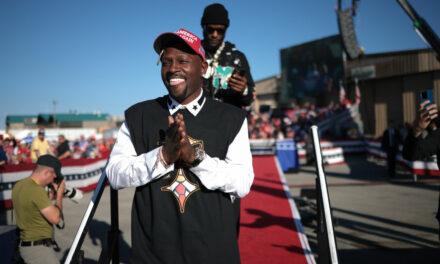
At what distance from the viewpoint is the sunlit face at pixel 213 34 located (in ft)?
9.34

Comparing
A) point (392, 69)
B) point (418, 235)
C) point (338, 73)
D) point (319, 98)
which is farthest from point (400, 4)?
point (319, 98)

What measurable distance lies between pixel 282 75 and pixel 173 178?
131 feet

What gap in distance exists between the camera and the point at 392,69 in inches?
1125

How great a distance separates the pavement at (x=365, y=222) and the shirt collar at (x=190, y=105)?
129 inches

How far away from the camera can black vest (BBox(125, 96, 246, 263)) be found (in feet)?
5.57

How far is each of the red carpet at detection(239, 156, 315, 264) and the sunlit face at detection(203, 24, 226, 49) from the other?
100 inches

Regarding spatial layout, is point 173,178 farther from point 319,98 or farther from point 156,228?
point 319,98

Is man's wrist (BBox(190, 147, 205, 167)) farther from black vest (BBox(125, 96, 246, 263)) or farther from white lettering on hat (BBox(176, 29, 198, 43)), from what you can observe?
white lettering on hat (BBox(176, 29, 198, 43))

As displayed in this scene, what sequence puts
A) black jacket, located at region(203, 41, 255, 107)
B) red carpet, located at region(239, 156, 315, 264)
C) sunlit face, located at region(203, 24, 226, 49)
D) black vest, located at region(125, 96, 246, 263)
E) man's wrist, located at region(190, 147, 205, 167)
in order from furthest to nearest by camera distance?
red carpet, located at region(239, 156, 315, 264)
sunlit face, located at region(203, 24, 226, 49)
black jacket, located at region(203, 41, 255, 107)
black vest, located at region(125, 96, 246, 263)
man's wrist, located at region(190, 147, 205, 167)

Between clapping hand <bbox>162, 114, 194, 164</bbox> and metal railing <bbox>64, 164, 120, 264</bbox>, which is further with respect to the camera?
metal railing <bbox>64, 164, 120, 264</bbox>

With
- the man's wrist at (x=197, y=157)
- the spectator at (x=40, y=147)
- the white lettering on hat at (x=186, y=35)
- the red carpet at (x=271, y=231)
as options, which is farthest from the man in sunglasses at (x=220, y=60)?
the spectator at (x=40, y=147)

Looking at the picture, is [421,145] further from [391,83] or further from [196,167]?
[391,83]

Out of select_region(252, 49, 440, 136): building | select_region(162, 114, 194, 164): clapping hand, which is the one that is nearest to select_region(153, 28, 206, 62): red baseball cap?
select_region(162, 114, 194, 164): clapping hand

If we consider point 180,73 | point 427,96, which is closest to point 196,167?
point 180,73
